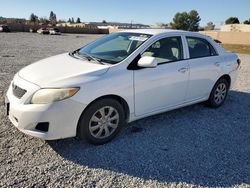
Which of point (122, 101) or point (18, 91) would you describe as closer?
point (18, 91)

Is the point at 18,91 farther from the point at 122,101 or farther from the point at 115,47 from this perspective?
the point at 115,47

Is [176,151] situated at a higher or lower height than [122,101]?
lower

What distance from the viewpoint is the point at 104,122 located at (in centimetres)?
395

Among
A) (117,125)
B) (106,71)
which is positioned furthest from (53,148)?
(106,71)

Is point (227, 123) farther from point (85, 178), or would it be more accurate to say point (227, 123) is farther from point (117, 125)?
point (85, 178)

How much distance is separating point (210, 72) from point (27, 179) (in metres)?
3.81

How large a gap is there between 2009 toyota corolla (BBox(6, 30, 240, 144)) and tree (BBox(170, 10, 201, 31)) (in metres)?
92.2

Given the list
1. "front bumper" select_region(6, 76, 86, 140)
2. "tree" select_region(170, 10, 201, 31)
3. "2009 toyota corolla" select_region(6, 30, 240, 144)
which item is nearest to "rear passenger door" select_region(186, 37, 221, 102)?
"2009 toyota corolla" select_region(6, 30, 240, 144)

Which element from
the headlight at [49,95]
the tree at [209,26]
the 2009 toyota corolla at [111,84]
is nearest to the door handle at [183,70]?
the 2009 toyota corolla at [111,84]

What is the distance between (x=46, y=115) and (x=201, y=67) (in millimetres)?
3030

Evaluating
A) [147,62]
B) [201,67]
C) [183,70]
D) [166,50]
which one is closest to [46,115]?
[147,62]

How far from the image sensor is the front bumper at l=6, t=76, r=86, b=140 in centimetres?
341

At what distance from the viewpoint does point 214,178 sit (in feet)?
10.9

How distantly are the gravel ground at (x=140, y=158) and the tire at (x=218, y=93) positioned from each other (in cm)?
83
